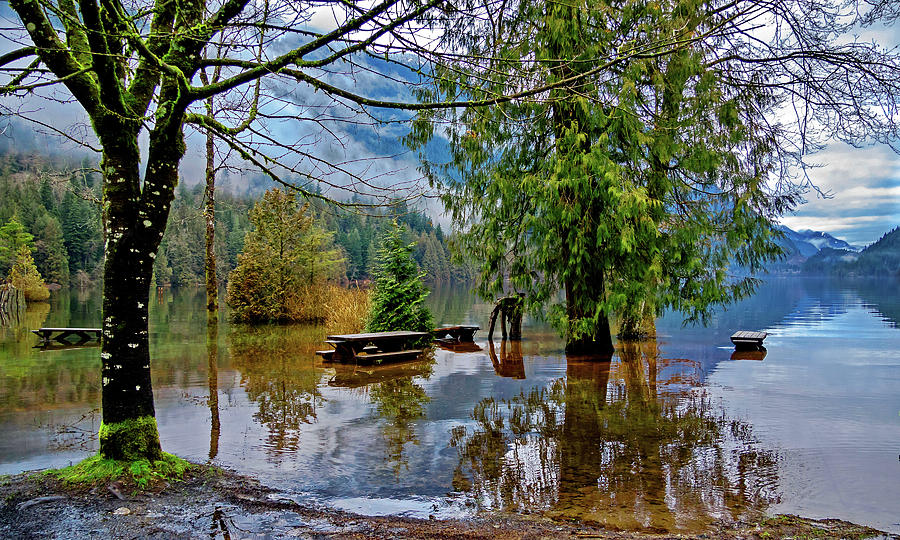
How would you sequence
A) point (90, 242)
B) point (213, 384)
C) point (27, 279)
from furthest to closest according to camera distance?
point (90, 242), point (27, 279), point (213, 384)

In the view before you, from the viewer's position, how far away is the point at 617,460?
6.38 meters

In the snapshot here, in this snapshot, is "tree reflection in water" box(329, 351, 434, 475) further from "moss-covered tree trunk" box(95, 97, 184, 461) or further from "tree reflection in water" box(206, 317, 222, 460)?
"moss-covered tree trunk" box(95, 97, 184, 461)

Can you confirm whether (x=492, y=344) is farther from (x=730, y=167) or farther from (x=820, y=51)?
(x=820, y=51)

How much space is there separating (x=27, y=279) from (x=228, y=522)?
5385cm

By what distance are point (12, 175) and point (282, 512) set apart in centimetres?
14198

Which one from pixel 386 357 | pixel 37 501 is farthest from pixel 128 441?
pixel 386 357

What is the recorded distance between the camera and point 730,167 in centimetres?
1423

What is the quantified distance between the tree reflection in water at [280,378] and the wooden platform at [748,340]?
12.3 meters

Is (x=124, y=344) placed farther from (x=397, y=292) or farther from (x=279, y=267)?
(x=279, y=267)

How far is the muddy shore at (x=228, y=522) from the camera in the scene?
163 inches

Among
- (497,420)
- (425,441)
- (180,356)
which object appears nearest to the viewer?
(425,441)

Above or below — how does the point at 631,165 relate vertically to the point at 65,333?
above

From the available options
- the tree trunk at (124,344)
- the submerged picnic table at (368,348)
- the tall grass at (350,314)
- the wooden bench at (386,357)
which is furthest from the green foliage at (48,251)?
the tree trunk at (124,344)

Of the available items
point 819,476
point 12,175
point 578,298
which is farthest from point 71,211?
point 819,476
